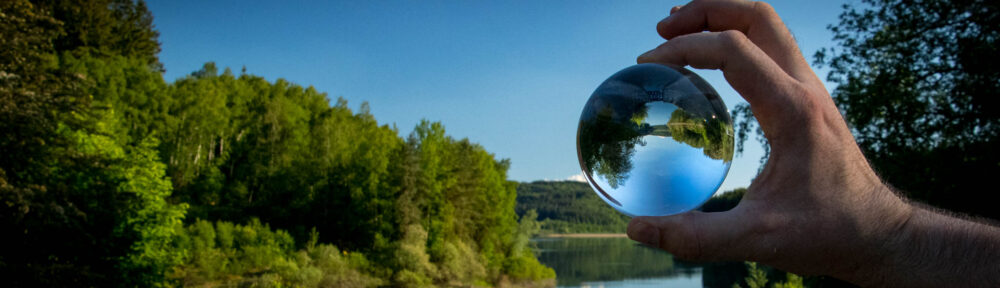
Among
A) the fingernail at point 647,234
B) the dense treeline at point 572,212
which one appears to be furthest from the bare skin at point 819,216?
the dense treeline at point 572,212

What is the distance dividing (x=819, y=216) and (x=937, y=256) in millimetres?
339

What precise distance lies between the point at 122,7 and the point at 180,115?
8.88m

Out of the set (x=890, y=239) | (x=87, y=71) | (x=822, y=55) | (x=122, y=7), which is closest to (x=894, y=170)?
(x=822, y=55)

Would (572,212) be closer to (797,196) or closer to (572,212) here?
(572,212)

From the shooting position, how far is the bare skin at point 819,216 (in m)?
1.39

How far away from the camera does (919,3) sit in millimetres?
11195

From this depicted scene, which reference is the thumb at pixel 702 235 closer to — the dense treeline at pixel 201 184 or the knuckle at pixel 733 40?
the knuckle at pixel 733 40

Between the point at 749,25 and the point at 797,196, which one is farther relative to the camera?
the point at 749,25

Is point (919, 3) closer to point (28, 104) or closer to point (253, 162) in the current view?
point (28, 104)

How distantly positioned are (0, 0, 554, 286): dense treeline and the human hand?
15023 millimetres

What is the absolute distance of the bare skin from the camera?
139 centimetres

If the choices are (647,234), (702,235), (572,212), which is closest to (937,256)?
(702,235)

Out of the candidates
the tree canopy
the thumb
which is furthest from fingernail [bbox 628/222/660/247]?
the tree canopy

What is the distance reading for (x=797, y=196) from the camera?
4.67 ft
